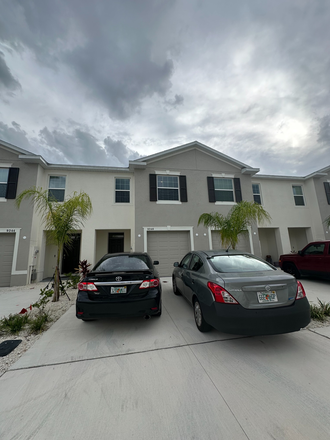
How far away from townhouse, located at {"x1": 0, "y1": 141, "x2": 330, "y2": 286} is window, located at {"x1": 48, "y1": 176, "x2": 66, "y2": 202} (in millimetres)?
50

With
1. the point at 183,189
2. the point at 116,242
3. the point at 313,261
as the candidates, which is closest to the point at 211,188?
the point at 183,189

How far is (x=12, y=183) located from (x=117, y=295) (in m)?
9.33

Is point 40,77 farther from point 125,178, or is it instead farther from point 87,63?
point 125,178

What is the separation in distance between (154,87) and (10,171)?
9269 mm

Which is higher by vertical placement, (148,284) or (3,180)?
(3,180)

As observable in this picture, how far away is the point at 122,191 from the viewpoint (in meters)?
10.5

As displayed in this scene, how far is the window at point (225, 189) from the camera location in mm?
10499

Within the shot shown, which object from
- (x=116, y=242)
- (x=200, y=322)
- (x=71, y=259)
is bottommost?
(x=200, y=322)

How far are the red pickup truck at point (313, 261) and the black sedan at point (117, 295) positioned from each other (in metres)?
6.75

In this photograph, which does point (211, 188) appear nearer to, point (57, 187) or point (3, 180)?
point (57, 187)

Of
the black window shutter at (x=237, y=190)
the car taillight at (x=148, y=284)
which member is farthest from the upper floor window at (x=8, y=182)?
the black window shutter at (x=237, y=190)

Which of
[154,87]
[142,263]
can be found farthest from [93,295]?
[154,87]

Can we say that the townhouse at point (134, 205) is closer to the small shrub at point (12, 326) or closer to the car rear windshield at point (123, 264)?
the car rear windshield at point (123, 264)

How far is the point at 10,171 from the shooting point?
9.03 meters
